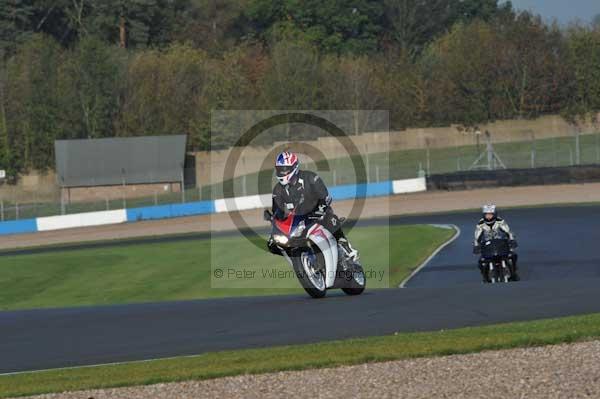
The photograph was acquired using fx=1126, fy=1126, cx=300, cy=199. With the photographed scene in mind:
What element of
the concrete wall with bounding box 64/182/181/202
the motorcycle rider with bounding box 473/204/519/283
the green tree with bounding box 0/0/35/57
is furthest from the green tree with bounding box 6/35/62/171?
the motorcycle rider with bounding box 473/204/519/283

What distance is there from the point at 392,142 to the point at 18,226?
2816 cm

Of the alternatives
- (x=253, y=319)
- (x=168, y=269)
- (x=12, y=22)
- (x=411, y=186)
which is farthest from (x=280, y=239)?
(x=12, y=22)

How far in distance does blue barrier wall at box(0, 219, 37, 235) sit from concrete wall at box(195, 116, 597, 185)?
11255mm

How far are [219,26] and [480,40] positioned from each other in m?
33.6

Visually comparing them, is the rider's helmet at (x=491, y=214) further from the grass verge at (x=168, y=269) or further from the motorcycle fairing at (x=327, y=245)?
the motorcycle fairing at (x=327, y=245)

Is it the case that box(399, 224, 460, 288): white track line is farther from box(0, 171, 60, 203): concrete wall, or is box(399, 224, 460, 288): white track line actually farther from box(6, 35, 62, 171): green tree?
box(6, 35, 62, 171): green tree

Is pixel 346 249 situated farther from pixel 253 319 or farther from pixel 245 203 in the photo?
pixel 245 203

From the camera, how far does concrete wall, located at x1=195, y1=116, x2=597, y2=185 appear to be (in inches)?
2407

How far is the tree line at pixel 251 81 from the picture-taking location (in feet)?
245

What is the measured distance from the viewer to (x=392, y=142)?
72.1 metres

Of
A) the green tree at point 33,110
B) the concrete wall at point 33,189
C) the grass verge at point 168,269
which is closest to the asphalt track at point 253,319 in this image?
the grass verge at point 168,269

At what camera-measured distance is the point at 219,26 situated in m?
110

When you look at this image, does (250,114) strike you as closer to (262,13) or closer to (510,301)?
(262,13)

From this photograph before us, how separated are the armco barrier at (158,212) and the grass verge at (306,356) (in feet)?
130
